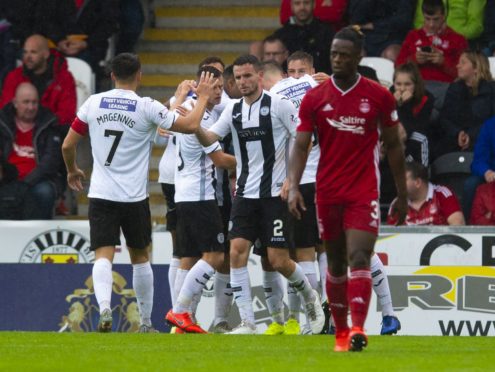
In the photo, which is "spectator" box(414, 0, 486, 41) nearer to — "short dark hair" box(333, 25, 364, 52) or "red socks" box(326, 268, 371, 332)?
"short dark hair" box(333, 25, 364, 52)

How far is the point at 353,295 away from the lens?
22.4 ft

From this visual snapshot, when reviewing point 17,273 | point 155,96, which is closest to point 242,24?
point 155,96

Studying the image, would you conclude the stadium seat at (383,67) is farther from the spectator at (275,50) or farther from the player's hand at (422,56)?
the spectator at (275,50)

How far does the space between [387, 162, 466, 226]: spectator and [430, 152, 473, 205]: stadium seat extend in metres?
0.73

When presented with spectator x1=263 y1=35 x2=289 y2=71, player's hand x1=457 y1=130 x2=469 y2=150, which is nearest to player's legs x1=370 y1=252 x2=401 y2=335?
player's hand x1=457 y1=130 x2=469 y2=150

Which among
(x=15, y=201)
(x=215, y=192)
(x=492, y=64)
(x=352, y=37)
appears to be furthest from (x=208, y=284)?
(x=352, y=37)

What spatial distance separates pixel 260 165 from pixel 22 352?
9.00 feet

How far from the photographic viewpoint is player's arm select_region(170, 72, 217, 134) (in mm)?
8758

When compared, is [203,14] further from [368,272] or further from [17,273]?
[368,272]

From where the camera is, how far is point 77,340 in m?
8.03

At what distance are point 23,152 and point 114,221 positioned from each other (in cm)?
437

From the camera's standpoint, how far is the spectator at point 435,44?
13523mm

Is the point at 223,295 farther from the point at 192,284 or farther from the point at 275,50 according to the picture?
the point at 275,50

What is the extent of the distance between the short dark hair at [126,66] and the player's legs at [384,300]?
2439 mm
